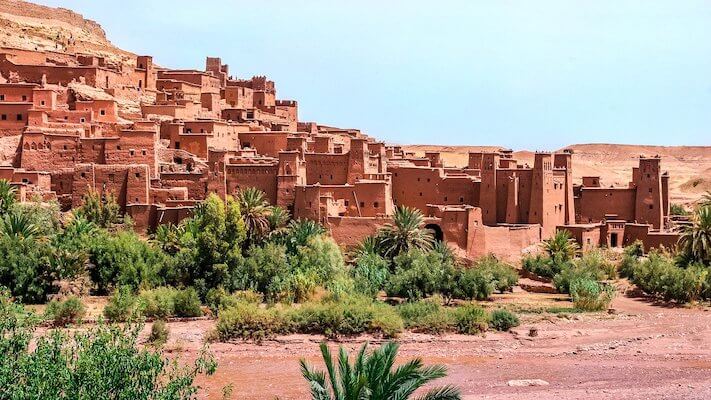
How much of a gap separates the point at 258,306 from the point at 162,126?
10.6 m

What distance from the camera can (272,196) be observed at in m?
32.5

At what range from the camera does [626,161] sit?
3172 inches

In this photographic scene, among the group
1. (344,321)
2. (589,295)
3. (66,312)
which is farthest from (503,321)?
(66,312)

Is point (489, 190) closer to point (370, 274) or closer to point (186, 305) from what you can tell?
point (370, 274)

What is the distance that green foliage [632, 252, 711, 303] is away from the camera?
99.9ft

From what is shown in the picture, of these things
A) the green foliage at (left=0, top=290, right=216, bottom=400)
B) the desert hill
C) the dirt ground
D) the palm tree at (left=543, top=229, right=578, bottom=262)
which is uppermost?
the desert hill

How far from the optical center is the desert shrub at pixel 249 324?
25812 millimetres

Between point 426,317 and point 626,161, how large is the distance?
57147 mm

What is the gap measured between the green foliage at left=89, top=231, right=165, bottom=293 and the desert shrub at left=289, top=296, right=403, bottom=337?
524 centimetres

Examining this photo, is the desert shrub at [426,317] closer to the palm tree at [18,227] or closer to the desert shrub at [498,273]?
the desert shrub at [498,273]

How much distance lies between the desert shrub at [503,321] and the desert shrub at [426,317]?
1132 mm

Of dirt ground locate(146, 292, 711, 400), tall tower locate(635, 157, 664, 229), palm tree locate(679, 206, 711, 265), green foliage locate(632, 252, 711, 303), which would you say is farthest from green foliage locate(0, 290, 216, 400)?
tall tower locate(635, 157, 664, 229)

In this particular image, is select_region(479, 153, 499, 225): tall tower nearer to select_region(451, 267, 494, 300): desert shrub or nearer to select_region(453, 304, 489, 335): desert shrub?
select_region(451, 267, 494, 300): desert shrub

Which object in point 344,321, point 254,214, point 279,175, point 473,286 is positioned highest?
point 279,175
